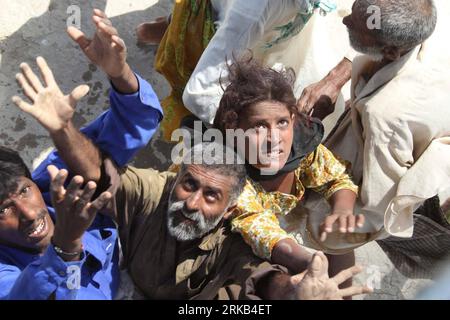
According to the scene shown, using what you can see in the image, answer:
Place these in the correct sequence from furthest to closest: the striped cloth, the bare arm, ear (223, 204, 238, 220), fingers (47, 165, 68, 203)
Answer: the striped cloth → ear (223, 204, 238, 220) → the bare arm → fingers (47, 165, 68, 203)

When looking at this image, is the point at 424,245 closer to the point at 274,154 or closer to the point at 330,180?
the point at 330,180

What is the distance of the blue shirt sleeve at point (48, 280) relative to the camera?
1698 millimetres

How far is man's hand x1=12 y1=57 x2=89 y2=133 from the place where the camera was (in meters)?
1.76

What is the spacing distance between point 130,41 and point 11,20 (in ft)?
2.18

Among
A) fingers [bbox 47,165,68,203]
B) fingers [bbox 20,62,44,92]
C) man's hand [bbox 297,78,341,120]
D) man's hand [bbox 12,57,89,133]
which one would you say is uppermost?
fingers [bbox 20,62,44,92]

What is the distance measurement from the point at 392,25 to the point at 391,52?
0.12m

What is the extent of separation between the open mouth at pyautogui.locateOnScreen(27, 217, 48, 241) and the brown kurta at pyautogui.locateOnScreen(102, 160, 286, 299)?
24cm

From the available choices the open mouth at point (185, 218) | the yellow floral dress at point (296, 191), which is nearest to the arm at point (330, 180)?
the yellow floral dress at point (296, 191)

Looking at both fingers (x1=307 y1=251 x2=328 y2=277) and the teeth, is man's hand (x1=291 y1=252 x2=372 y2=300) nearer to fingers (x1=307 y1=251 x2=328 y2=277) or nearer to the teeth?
fingers (x1=307 y1=251 x2=328 y2=277)

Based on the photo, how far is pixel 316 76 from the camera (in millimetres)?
2811

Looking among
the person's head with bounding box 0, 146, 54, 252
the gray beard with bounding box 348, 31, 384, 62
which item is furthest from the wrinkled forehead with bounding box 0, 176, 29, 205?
the gray beard with bounding box 348, 31, 384, 62
